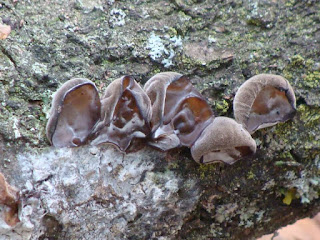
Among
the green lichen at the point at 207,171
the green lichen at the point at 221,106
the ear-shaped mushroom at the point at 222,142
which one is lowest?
the green lichen at the point at 207,171

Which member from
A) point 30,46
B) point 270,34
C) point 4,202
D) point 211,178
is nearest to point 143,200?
point 211,178

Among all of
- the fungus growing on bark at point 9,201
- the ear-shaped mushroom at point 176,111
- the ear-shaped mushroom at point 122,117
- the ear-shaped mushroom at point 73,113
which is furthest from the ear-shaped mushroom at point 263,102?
the fungus growing on bark at point 9,201

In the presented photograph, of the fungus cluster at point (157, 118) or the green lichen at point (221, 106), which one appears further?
the green lichen at point (221, 106)

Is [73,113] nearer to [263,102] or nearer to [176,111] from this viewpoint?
[176,111]

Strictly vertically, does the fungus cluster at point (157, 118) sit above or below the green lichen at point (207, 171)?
above

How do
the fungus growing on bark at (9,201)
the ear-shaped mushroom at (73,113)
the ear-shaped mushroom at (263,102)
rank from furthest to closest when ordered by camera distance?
1. the ear-shaped mushroom at (263,102)
2. the ear-shaped mushroom at (73,113)
3. the fungus growing on bark at (9,201)

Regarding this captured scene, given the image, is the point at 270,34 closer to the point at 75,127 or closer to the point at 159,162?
the point at 159,162

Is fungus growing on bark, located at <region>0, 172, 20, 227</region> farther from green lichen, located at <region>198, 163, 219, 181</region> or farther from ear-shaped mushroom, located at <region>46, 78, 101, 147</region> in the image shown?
green lichen, located at <region>198, 163, 219, 181</region>

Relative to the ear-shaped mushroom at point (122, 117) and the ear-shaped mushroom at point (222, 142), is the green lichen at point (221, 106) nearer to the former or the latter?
the ear-shaped mushroom at point (222, 142)
